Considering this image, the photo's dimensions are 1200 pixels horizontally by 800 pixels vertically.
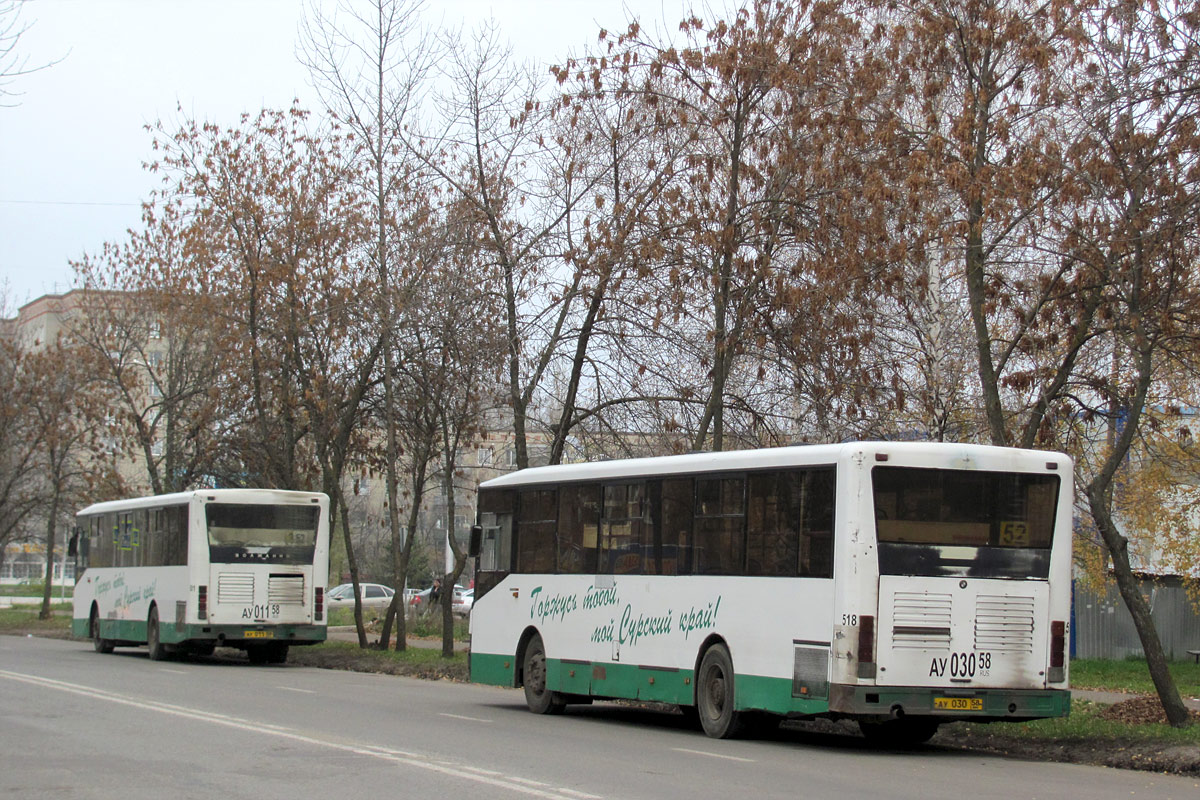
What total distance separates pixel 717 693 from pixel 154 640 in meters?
17.3

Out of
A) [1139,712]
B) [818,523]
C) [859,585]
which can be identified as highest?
[818,523]

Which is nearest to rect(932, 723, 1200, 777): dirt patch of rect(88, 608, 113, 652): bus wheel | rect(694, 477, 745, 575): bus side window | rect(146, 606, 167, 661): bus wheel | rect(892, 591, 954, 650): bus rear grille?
rect(892, 591, 954, 650): bus rear grille

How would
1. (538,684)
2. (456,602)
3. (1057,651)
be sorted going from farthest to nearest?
(456,602), (538,684), (1057,651)

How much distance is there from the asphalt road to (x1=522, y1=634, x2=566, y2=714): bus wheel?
32 cm

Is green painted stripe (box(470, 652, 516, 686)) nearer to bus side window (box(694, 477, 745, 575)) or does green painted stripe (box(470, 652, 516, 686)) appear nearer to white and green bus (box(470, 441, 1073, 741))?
white and green bus (box(470, 441, 1073, 741))

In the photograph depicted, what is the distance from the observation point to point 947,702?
43.5ft

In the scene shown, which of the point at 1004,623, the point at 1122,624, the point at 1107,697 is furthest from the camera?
the point at 1122,624

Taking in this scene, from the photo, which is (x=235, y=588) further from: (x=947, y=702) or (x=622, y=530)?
(x=947, y=702)

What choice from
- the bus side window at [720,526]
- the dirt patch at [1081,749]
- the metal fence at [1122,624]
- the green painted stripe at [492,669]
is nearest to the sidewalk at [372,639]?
the green painted stripe at [492,669]

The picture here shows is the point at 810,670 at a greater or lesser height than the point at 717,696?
greater

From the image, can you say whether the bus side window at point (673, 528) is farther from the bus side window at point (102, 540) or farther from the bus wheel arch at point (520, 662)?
the bus side window at point (102, 540)

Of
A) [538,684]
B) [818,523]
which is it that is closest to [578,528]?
[538,684]

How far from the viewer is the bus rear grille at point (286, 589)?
2761 centimetres

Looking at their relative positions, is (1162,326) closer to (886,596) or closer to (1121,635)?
(886,596)
